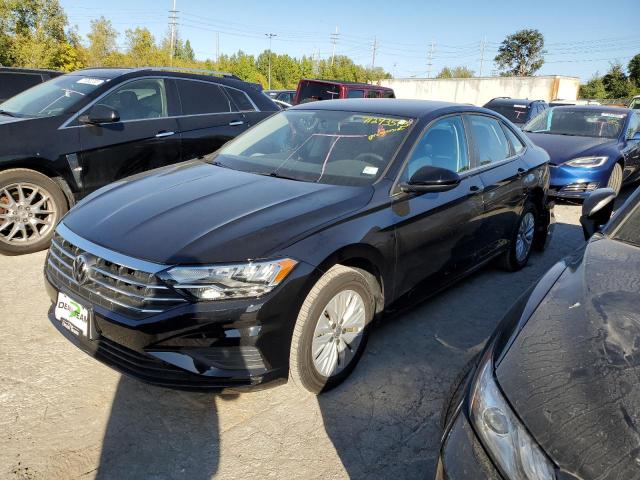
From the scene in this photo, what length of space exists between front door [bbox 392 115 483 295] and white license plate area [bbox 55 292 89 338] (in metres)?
1.75

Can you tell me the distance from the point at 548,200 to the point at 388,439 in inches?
149

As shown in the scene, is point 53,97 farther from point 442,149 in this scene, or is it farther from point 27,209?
point 442,149

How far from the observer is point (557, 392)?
4.78 feet

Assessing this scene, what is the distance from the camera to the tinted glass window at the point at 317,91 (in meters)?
12.9

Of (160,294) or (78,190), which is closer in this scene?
(160,294)

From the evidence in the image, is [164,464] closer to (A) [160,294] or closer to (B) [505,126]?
(A) [160,294]

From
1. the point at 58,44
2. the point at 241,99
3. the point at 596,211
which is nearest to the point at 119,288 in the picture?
the point at 596,211

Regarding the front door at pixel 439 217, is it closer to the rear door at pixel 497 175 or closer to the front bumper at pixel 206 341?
the rear door at pixel 497 175

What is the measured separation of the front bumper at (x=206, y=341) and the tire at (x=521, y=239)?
9.50 feet

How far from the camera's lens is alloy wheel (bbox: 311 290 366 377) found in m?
2.62

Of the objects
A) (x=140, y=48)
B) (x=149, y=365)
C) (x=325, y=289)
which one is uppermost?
(x=140, y=48)

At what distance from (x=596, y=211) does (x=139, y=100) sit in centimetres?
449

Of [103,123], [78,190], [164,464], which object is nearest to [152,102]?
[103,123]

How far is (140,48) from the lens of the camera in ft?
129
